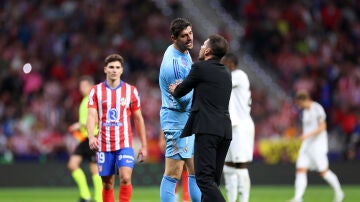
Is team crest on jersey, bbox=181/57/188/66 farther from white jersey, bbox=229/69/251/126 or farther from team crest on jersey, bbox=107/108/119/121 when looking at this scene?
white jersey, bbox=229/69/251/126

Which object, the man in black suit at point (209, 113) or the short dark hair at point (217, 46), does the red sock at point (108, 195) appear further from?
the short dark hair at point (217, 46)

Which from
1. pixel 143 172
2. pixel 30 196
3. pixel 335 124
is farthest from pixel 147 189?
pixel 335 124

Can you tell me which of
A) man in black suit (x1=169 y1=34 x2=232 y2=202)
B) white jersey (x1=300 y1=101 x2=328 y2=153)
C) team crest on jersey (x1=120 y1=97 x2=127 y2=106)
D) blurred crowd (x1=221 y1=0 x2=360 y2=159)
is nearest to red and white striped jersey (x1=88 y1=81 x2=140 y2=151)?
team crest on jersey (x1=120 y1=97 x2=127 y2=106)

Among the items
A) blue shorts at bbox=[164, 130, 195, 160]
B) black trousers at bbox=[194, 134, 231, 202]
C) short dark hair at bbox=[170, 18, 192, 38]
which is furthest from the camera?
blue shorts at bbox=[164, 130, 195, 160]

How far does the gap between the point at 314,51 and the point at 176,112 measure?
546 inches

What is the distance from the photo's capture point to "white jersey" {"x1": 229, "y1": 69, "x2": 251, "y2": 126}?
1286 centimetres

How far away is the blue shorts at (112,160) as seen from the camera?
1088 centimetres

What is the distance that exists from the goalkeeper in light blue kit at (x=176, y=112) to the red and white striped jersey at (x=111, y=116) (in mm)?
1091

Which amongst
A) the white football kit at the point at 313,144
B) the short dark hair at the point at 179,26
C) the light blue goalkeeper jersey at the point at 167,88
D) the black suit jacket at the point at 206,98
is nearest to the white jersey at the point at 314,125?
the white football kit at the point at 313,144

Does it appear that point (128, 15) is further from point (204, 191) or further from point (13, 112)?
point (204, 191)

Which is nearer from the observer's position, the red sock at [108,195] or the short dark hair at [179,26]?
the short dark hair at [179,26]

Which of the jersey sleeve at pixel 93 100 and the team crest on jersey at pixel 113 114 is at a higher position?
the jersey sleeve at pixel 93 100

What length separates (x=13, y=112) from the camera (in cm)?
2127

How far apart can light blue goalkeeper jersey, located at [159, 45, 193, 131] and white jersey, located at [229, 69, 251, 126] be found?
2.89 metres
